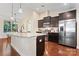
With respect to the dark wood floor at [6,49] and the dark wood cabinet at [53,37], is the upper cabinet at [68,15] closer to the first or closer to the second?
the dark wood cabinet at [53,37]

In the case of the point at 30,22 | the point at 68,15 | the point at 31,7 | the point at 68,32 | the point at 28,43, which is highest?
the point at 31,7

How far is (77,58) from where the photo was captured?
1.76 metres

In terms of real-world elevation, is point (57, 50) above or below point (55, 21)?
below

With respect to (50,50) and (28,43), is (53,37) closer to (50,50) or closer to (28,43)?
(50,50)

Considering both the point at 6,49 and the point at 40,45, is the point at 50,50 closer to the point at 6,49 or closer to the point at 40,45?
the point at 40,45

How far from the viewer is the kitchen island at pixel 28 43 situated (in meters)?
1.76

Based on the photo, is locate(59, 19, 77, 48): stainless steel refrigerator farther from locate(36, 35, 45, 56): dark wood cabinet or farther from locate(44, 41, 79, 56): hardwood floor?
locate(36, 35, 45, 56): dark wood cabinet

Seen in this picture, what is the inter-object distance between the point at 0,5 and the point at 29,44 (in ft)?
2.59

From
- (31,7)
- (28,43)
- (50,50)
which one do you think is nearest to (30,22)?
(31,7)

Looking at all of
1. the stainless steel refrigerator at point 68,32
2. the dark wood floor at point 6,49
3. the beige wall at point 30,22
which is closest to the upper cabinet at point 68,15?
the stainless steel refrigerator at point 68,32

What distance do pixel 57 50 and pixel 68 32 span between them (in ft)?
1.14

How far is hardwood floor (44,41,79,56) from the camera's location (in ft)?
5.66

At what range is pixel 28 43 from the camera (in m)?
1.79

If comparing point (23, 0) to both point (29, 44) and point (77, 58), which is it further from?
A: point (77, 58)
